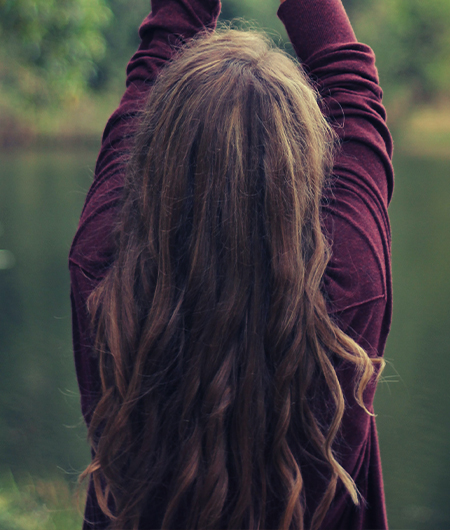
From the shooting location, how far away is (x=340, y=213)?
76 centimetres

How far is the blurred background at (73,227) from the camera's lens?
378 cm

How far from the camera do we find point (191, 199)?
740 mm

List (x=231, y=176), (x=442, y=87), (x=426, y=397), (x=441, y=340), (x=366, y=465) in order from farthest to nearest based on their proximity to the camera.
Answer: (x=442, y=87)
(x=441, y=340)
(x=426, y=397)
(x=366, y=465)
(x=231, y=176)

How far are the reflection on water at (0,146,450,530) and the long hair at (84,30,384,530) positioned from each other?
651 mm

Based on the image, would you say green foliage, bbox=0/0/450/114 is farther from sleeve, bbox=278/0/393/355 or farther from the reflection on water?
sleeve, bbox=278/0/393/355

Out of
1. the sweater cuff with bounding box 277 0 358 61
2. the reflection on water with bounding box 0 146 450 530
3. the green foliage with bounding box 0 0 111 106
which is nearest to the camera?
the sweater cuff with bounding box 277 0 358 61

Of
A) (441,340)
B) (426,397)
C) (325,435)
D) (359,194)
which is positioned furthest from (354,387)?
(441,340)

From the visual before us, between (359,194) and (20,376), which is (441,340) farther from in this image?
Result: (359,194)

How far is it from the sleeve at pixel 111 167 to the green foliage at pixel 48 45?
8.51ft

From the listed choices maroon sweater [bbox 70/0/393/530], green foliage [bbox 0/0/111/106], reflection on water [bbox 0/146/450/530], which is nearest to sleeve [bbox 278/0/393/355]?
maroon sweater [bbox 70/0/393/530]

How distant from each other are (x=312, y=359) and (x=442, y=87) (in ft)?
37.5

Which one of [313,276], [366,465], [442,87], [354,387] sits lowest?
[366,465]

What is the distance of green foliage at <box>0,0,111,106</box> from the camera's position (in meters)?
3.55

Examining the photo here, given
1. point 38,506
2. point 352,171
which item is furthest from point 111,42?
point 352,171
